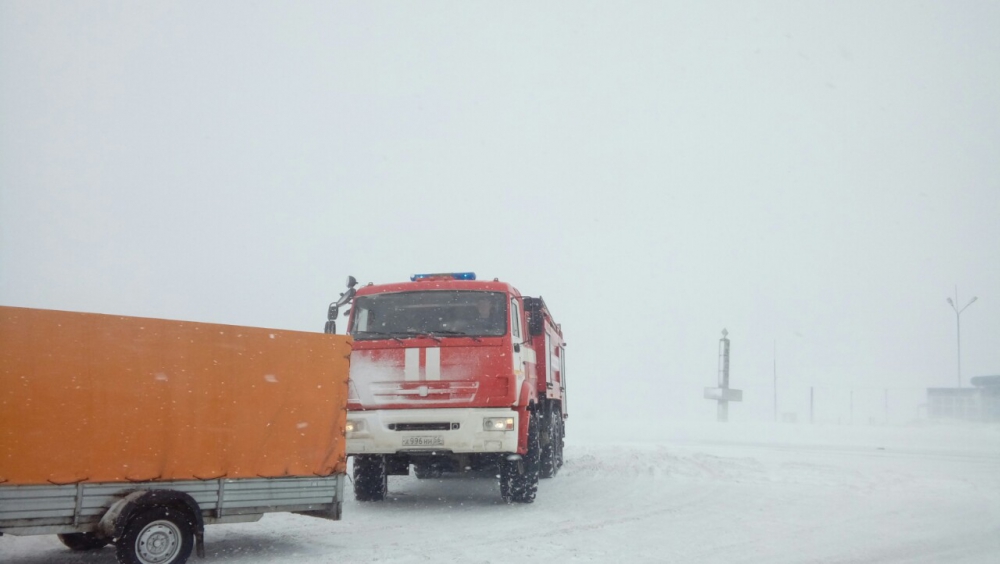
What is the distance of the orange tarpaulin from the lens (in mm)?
5965

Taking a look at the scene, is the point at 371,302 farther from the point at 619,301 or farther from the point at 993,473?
the point at 619,301

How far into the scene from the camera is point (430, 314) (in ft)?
36.0

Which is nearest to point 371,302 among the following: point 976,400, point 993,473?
point 993,473

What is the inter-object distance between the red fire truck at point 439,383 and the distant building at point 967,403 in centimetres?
5256

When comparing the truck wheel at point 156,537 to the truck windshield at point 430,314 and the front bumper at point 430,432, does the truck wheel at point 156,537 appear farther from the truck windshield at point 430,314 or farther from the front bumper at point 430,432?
the truck windshield at point 430,314

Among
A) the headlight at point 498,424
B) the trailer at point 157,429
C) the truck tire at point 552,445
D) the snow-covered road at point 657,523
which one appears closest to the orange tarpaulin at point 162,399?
the trailer at point 157,429

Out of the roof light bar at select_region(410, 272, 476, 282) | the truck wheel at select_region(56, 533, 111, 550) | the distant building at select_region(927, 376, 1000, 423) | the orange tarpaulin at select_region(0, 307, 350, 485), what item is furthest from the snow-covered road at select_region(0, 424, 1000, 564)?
the distant building at select_region(927, 376, 1000, 423)

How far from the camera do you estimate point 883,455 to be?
23.0 metres

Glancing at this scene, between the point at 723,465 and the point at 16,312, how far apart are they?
48.8ft

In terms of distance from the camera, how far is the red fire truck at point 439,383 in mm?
10305

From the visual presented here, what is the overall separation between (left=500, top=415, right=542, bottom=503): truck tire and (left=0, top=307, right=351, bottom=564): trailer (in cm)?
384

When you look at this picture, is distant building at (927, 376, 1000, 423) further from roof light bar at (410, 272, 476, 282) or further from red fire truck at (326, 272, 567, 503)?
red fire truck at (326, 272, 567, 503)

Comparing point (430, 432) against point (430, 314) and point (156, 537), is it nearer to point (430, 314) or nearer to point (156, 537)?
point (430, 314)

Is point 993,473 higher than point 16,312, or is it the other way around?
point 16,312
